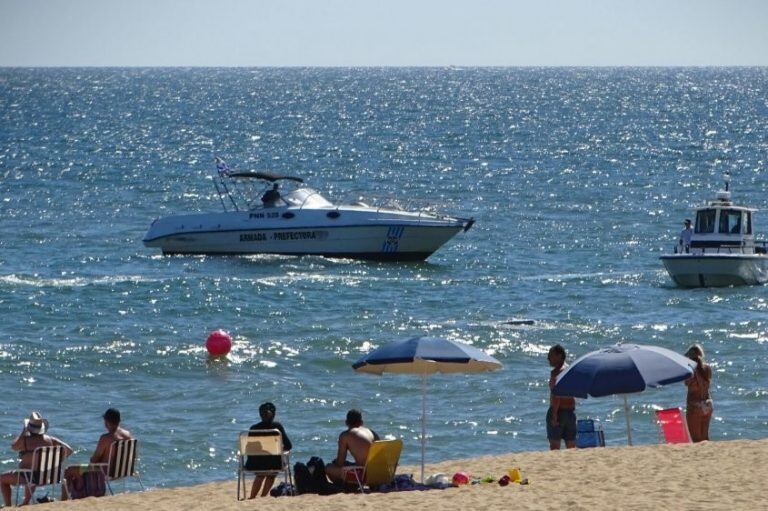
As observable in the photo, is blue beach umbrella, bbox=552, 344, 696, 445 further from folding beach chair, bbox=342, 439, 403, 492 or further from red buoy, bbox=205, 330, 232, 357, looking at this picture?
red buoy, bbox=205, 330, 232, 357

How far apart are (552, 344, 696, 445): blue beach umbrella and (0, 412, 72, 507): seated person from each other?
202 inches

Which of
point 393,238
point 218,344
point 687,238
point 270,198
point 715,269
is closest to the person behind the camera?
point 218,344

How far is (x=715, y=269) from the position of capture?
34.9 metres

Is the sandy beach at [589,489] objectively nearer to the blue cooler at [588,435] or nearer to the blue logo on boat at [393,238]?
the blue cooler at [588,435]

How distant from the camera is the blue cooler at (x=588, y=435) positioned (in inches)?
717

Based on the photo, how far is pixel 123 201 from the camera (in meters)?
59.1

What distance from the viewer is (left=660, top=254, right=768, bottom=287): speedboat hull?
114 ft

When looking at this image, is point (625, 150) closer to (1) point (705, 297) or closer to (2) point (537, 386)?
(1) point (705, 297)

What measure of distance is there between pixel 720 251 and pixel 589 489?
2097cm

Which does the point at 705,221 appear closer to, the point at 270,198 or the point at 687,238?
the point at 687,238

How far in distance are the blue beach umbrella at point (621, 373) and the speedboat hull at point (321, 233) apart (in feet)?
73.2

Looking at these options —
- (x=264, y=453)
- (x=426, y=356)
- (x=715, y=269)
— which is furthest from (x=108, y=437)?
(x=715, y=269)

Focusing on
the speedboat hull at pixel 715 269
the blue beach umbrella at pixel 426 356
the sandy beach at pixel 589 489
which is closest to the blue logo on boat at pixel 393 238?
the speedboat hull at pixel 715 269

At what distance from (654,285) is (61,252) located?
16634mm
